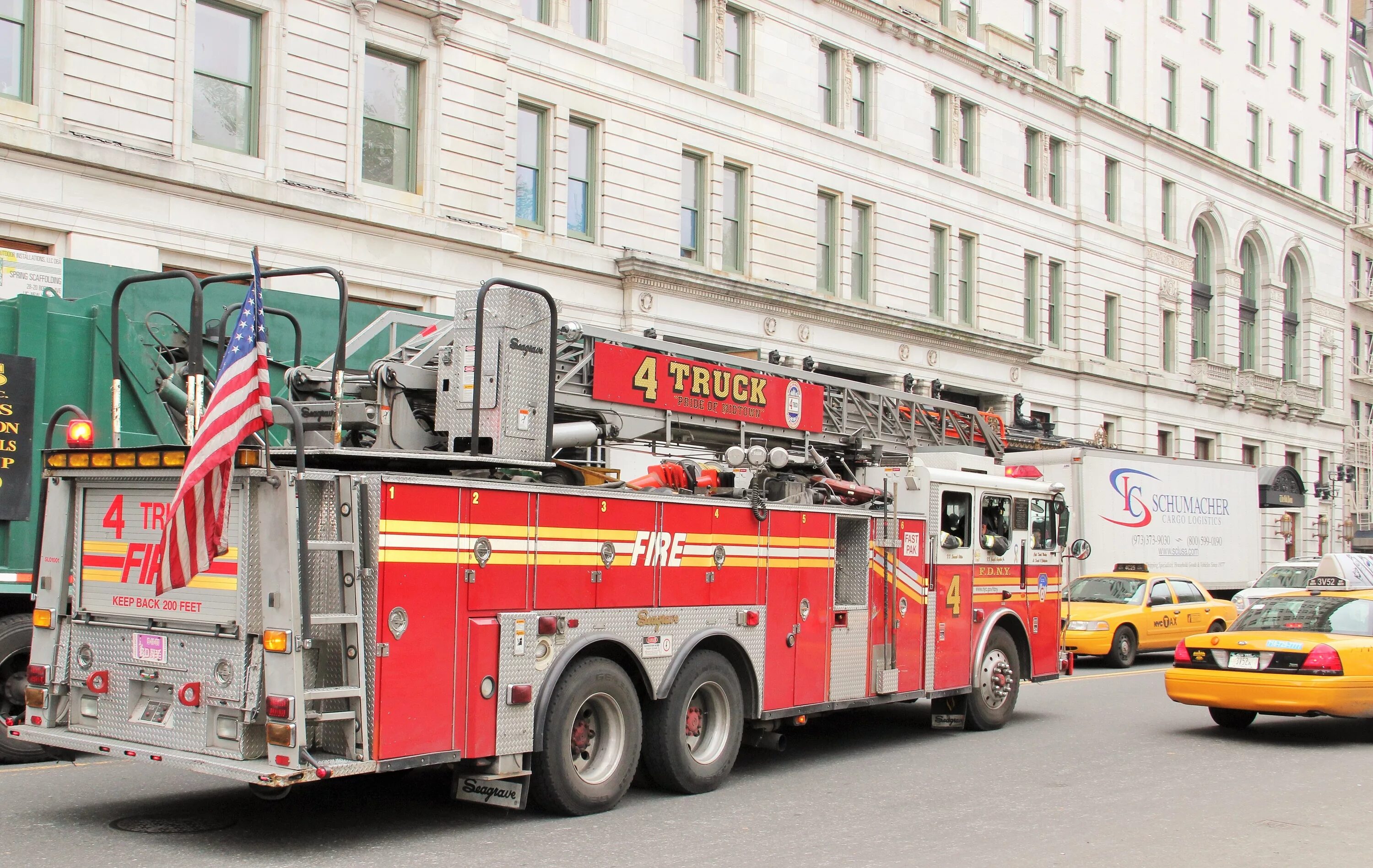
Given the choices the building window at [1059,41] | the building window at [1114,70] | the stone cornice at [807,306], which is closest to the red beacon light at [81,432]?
the stone cornice at [807,306]

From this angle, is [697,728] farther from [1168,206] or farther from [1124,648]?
[1168,206]

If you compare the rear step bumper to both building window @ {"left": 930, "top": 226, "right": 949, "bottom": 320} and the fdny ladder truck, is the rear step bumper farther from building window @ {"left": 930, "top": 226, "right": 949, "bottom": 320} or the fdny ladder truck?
building window @ {"left": 930, "top": 226, "right": 949, "bottom": 320}

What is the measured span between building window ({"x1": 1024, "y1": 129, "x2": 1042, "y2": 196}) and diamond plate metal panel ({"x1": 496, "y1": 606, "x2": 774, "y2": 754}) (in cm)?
3092

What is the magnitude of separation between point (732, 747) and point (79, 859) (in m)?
4.55

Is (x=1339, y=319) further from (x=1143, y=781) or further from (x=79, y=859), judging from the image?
(x=79, y=859)

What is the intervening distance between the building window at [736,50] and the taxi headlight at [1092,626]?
1441cm

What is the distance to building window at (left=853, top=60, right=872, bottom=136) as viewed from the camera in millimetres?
32125

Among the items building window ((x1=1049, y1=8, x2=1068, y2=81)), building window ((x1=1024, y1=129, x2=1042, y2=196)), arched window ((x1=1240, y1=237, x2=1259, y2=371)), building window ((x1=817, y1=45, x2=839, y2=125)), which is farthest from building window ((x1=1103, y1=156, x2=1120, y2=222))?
building window ((x1=817, y1=45, x2=839, y2=125))

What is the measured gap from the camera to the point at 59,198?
1784 centimetres

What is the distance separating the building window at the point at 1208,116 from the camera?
152 ft

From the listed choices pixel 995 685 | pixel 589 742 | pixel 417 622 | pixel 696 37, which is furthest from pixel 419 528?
pixel 696 37

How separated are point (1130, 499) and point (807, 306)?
822 centimetres

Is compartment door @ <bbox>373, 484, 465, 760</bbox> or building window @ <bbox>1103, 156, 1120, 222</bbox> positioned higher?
building window @ <bbox>1103, 156, 1120, 222</bbox>

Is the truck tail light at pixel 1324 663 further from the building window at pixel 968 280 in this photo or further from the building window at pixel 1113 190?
the building window at pixel 1113 190
